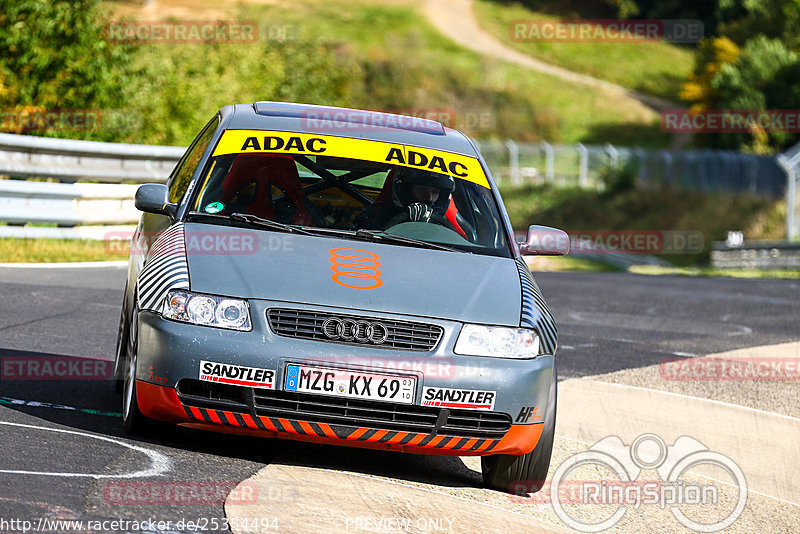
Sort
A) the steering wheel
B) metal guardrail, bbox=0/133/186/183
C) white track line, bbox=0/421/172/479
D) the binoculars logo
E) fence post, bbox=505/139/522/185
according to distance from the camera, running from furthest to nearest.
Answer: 1. fence post, bbox=505/139/522/185
2. metal guardrail, bbox=0/133/186/183
3. the steering wheel
4. the binoculars logo
5. white track line, bbox=0/421/172/479

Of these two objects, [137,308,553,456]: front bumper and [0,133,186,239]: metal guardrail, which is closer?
[137,308,553,456]: front bumper

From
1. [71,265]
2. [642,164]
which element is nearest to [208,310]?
[71,265]

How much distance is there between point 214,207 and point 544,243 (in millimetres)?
1818

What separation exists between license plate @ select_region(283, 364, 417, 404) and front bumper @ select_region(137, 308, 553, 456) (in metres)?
0.04

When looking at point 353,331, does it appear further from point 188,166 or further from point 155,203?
point 188,166

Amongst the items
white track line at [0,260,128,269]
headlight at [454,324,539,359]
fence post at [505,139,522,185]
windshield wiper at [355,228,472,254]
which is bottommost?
fence post at [505,139,522,185]

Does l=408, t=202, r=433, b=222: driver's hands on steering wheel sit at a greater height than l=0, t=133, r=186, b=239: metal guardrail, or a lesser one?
greater

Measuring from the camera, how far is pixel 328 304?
574 centimetres

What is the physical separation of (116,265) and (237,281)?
8878 mm

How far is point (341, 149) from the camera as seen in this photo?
727cm

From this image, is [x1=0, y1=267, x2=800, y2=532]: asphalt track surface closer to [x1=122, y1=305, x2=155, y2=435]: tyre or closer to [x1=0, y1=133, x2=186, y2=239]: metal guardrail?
[x1=122, y1=305, x2=155, y2=435]: tyre

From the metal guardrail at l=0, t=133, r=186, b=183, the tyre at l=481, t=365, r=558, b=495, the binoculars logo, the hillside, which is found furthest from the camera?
the hillside

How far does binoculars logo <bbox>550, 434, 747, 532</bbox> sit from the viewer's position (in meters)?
6.23

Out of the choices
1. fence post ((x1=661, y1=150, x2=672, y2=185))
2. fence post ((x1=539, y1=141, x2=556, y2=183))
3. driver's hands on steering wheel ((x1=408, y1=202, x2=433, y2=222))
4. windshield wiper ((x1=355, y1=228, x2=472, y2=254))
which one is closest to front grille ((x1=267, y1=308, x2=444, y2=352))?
windshield wiper ((x1=355, y1=228, x2=472, y2=254))
